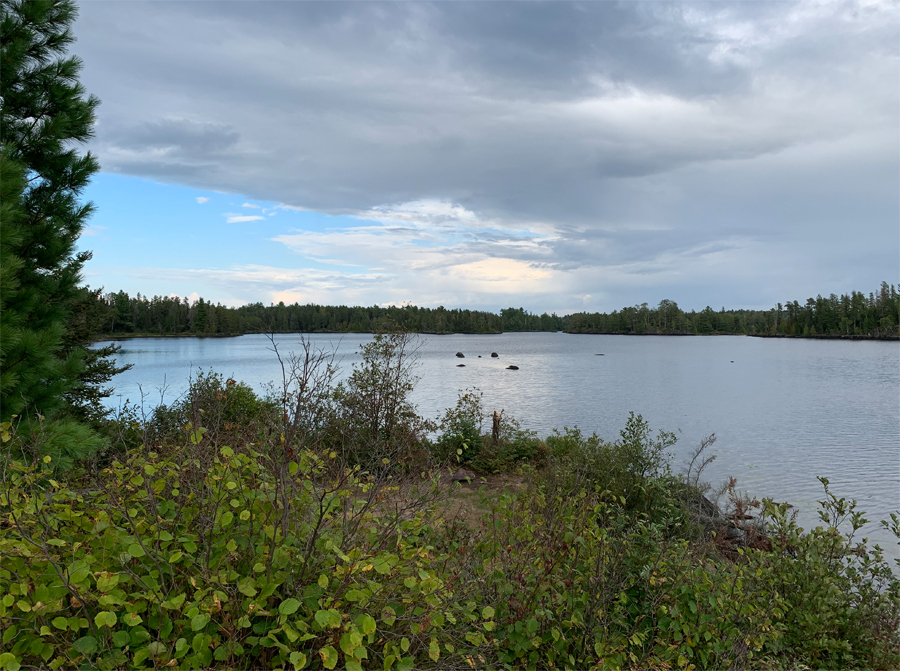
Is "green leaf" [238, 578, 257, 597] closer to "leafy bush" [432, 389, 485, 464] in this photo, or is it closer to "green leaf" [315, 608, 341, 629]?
"green leaf" [315, 608, 341, 629]

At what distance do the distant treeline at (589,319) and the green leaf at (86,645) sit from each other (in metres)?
1.73

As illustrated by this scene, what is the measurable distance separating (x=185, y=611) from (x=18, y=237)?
5.46 meters

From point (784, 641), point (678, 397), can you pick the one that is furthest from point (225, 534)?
point (678, 397)

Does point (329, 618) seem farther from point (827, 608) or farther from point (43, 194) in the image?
point (43, 194)

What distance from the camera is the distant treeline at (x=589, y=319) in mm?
56166

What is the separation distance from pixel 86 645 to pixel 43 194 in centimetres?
706

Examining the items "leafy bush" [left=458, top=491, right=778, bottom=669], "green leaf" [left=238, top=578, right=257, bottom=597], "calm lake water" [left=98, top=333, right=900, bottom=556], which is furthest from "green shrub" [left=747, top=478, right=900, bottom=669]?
"calm lake water" [left=98, top=333, right=900, bottom=556]

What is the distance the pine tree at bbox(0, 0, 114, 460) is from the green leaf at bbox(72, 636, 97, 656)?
4.57 metres

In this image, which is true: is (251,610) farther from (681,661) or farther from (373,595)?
(681,661)

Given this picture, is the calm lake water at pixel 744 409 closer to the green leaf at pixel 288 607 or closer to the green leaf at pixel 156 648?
the green leaf at pixel 288 607

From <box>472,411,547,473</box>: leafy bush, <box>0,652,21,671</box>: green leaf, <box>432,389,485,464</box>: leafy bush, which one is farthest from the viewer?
<box>432,389,485,464</box>: leafy bush

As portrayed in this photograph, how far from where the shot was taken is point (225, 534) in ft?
8.46

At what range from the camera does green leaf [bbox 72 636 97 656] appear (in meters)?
2.04

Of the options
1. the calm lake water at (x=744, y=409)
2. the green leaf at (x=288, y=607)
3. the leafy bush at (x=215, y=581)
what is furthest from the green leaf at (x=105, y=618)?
the calm lake water at (x=744, y=409)
